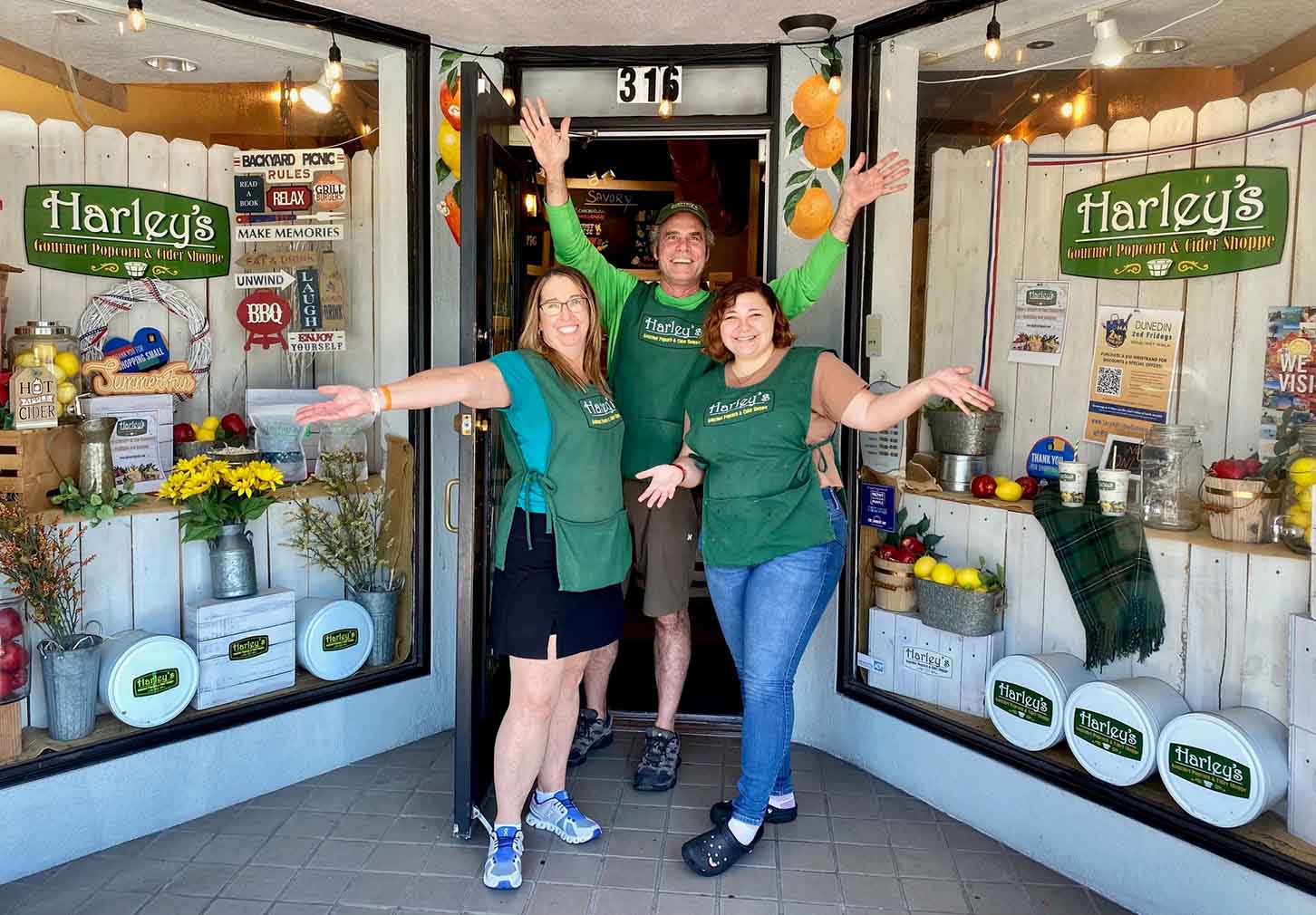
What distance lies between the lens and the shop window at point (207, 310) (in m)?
3.19

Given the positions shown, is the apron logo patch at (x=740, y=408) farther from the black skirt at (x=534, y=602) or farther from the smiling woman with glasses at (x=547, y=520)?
the black skirt at (x=534, y=602)

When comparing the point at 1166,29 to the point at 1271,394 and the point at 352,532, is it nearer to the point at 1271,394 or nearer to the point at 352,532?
the point at 1271,394

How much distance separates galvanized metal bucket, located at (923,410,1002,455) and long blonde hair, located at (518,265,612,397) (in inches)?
51.8

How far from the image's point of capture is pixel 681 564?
345cm

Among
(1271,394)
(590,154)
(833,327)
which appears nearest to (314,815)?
(833,327)

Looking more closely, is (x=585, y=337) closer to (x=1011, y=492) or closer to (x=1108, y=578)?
(x=1011, y=492)

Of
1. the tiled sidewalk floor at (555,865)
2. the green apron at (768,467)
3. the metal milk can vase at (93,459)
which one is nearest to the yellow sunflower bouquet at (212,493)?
the metal milk can vase at (93,459)

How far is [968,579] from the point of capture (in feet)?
11.0

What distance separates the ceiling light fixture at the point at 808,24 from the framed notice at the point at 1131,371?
138 cm

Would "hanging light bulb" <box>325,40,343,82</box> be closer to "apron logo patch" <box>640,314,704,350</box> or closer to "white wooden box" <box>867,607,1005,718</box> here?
"apron logo patch" <box>640,314,704,350</box>

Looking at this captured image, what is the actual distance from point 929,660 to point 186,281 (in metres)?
2.96

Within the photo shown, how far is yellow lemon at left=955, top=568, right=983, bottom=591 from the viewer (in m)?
3.33

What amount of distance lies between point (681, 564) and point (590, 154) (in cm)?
348

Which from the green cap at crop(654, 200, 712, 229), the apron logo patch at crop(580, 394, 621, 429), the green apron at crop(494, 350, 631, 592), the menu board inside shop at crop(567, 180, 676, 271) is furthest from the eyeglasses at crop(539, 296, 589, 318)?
the menu board inside shop at crop(567, 180, 676, 271)
